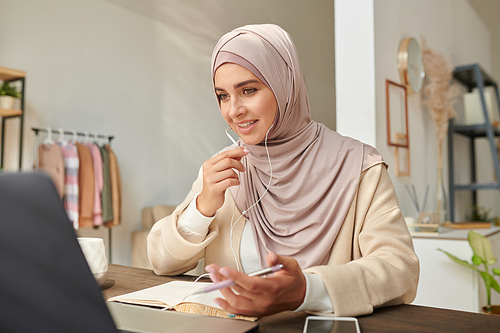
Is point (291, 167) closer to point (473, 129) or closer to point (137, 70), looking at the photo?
point (473, 129)

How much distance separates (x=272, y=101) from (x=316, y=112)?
6.08 metres

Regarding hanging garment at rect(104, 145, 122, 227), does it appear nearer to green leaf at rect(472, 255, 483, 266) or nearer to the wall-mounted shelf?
the wall-mounted shelf

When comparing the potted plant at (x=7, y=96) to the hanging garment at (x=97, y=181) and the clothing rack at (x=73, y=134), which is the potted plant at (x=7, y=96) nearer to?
the clothing rack at (x=73, y=134)

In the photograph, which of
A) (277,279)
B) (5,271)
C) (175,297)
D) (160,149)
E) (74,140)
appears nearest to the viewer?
(5,271)

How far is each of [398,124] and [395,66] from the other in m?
0.35

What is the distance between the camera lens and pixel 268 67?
97cm

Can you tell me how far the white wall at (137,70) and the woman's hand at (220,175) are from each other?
3.21 metres

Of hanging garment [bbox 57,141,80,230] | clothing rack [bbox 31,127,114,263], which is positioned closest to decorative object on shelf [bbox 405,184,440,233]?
hanging garment [bbox 57,141,80,230]

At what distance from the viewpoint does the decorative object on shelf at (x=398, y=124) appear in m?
2.25

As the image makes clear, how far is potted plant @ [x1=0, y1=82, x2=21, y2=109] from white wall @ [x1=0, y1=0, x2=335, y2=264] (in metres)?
0.40

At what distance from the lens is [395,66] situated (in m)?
2.38

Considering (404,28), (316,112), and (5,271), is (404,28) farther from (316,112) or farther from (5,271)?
(316,112)

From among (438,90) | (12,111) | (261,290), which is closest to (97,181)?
(12,111)

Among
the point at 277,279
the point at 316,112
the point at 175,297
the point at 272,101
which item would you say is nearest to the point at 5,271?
the point at 277,279
